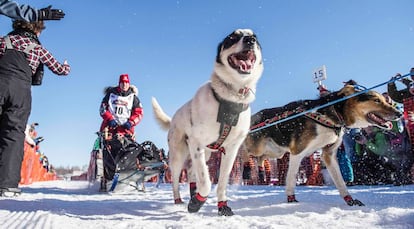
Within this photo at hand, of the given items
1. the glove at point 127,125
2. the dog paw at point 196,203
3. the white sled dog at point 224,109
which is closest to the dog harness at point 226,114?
the white sled dog at point 224,109

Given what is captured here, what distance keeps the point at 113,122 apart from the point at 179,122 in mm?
2968

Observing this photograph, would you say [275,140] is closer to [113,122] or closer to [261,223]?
[261,223]

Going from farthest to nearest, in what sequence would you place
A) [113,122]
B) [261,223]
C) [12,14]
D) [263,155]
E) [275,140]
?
1. [113,122]
2. [263,155]
3. [275,140]
4. [12,14]
5. [261,223]

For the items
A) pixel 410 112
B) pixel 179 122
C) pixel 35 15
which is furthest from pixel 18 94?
pixel 410 112

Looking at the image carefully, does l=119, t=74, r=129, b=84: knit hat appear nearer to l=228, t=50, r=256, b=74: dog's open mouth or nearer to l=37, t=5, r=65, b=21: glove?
l=37, t=5, r=65, b=21: glove

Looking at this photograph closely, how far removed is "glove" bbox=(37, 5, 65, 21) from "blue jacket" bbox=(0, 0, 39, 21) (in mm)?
55

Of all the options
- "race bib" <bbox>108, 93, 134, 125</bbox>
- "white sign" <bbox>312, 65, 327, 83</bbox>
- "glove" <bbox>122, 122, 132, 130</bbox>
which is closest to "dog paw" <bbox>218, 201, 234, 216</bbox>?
"glove" <bbox>122, 122, 132, 130</bbox>

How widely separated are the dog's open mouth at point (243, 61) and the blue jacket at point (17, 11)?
2.01 meters

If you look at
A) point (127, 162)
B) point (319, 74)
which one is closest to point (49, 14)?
point (127, 162)

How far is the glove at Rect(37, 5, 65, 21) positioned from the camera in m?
3.24

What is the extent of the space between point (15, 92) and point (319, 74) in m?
8.72

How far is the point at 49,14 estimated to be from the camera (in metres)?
3.30

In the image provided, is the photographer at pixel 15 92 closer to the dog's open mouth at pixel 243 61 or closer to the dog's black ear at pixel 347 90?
the dog's open mouth at pixel 243 61

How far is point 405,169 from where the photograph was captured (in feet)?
20.2
